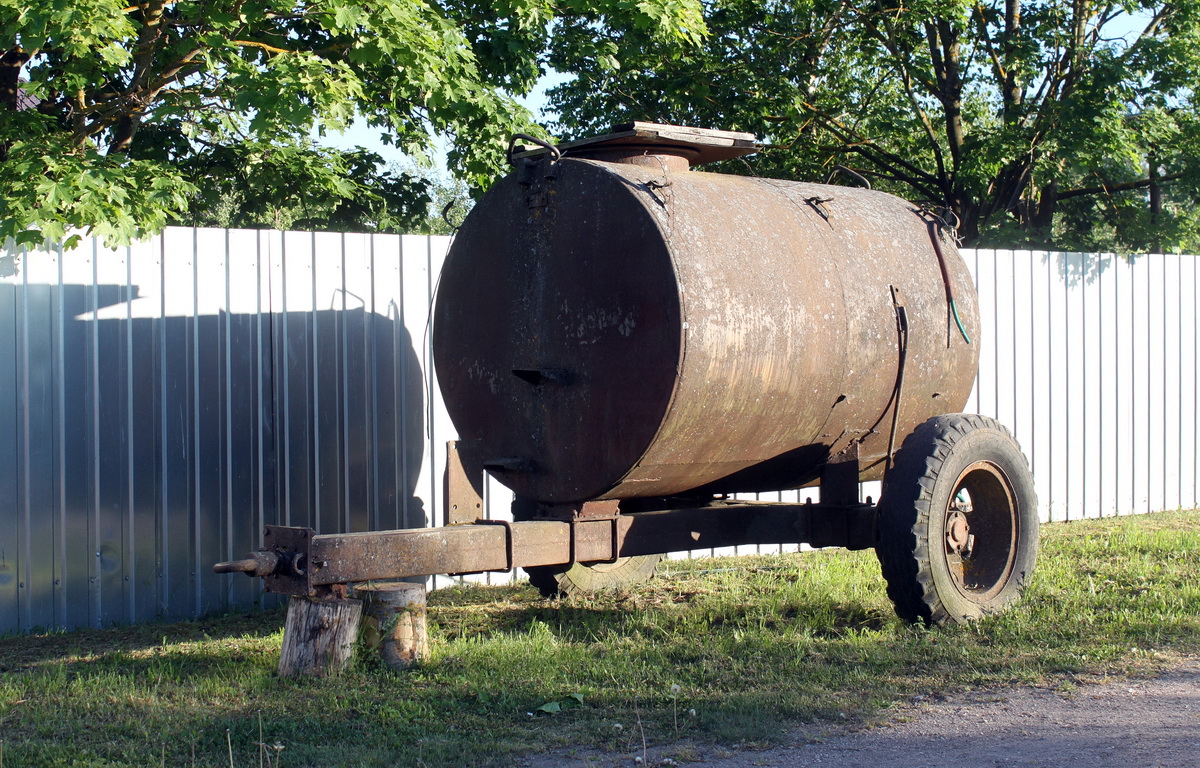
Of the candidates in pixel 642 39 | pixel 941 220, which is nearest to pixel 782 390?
pixel 941 220

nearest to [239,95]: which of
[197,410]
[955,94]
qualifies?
[197,410]

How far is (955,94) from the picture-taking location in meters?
17.9

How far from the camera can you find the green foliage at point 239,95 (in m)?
7.03

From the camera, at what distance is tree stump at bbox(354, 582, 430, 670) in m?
5.89

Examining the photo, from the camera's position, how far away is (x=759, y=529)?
22.5 feet

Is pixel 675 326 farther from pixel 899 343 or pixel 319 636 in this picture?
pixel 319 636

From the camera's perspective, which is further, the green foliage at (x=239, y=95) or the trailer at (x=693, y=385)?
the green foliage at (x=239, y=95)

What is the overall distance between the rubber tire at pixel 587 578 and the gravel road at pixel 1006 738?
115 inches

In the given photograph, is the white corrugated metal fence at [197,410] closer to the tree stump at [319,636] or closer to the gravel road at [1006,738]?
the tree stump at [319,636]

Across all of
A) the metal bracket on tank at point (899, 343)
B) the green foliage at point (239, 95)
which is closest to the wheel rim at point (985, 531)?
the metal bracket on tank at point (899, 343)

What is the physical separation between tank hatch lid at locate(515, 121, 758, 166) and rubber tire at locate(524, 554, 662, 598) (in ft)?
8.54

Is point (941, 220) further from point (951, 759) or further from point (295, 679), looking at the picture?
point (295, 679)

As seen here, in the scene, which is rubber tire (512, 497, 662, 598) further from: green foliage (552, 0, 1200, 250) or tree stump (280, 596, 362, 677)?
green foliage (552, 0, 1200, 250)

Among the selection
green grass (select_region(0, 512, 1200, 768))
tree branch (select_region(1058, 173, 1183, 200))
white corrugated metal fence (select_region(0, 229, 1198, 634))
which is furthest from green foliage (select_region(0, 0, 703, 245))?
tree branch (select_region(1058, 173, 1183, 200))
